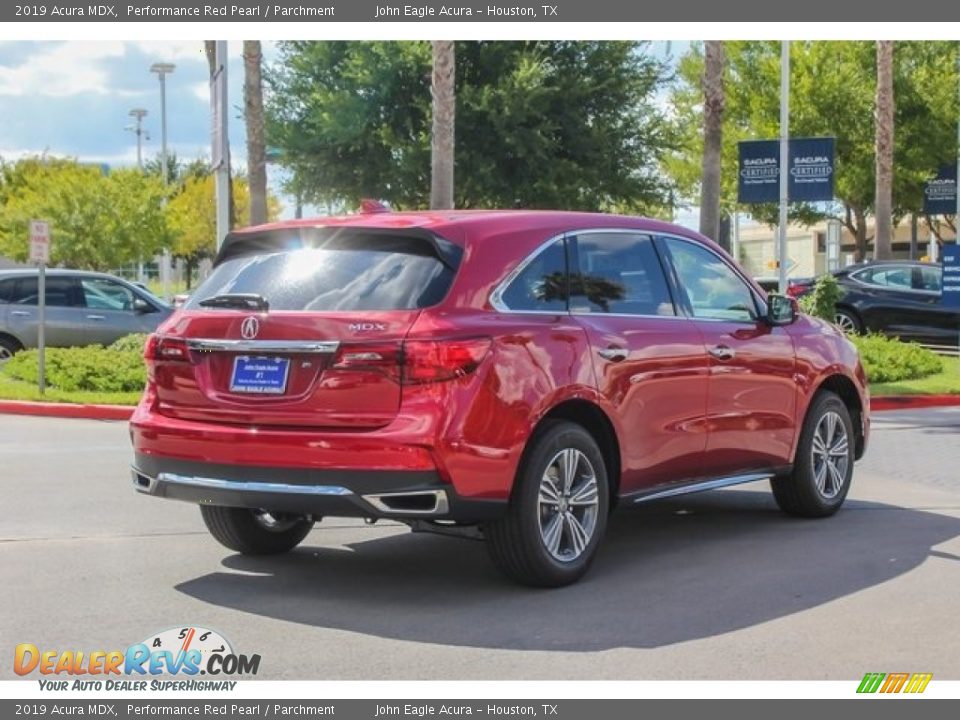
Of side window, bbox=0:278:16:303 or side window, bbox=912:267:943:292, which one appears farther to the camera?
side window, bbox=912:267:943:292

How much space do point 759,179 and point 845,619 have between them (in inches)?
682

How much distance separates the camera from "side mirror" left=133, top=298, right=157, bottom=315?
23.3 meters

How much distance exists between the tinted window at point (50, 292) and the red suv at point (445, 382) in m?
15.8

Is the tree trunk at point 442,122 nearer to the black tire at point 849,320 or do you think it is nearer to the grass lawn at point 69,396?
the grass lawn at point 69,396

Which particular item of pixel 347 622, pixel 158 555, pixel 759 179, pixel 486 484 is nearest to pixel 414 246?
pixel 486 484

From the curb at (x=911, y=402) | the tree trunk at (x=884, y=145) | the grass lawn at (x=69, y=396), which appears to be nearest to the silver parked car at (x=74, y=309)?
the grass lawn at (x=69, y=396)

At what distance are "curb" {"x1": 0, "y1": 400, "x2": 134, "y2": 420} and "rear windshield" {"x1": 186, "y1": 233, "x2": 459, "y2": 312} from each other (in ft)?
31.2

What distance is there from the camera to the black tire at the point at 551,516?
22.2 feet

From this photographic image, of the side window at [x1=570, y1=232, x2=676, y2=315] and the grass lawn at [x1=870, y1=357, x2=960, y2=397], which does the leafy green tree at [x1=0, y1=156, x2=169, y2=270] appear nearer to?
the grass lawn at [x1=870, y1=357, x2=960, y2=397]

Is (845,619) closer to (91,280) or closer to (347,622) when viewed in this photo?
(347,622)

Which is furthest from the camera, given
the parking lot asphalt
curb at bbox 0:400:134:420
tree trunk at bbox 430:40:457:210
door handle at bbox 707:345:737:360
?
tree trunk at bbox 430:40:457:210

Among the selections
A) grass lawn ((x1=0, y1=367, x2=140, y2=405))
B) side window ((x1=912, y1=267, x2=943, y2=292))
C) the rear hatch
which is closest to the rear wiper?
the rear hatch

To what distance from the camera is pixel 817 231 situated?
7769 cm

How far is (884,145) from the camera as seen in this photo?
3148cm
